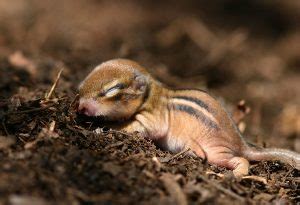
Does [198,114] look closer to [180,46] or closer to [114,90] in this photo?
[114,90]

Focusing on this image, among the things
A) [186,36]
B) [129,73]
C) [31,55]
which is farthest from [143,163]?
[186,36]

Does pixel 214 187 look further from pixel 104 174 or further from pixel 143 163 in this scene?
pixel 104 174

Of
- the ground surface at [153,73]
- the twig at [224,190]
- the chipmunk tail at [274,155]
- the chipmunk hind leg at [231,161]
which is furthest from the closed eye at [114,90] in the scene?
the chipmunk tail at [274,155]

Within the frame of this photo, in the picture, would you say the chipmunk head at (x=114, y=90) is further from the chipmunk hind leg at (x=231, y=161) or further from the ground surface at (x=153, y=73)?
the chipmunk hind leg at (x=231, y=161)

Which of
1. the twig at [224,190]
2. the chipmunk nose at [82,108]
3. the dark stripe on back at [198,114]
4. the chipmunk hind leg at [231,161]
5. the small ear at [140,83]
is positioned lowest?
the twig at [224,190]

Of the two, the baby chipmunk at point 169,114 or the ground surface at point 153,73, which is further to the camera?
the baby chipmunk at point 169,114

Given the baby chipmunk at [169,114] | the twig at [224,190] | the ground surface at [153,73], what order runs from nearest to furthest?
the ground surface at [153,73] < the twig at [224,190] < the baby chipmunk at [169,114]

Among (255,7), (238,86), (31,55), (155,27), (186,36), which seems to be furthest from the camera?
(255,7)

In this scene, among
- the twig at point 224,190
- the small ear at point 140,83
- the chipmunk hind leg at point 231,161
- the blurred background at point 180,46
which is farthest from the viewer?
the blurred background at point 180,46
